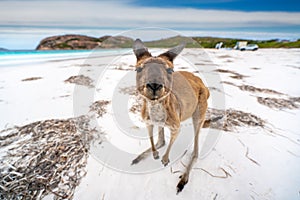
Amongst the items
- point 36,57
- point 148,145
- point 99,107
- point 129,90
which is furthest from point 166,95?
point 36,57

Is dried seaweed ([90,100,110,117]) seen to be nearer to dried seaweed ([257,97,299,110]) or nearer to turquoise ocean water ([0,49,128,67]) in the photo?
turquoise ocean water ([0,49,128,67])

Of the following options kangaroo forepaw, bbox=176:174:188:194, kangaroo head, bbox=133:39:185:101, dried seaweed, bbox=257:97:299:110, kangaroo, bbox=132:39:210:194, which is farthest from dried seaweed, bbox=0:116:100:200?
dried seaweed, bbox=257:97:299:110

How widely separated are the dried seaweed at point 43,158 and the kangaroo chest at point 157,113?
1.09 metres

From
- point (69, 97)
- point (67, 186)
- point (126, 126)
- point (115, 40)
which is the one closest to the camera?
point (67, 186)

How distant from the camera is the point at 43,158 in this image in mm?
2174

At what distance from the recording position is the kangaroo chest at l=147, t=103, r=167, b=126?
1815 mm

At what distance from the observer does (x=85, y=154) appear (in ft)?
7.52

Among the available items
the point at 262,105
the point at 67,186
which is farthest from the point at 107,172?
the point at 262,105

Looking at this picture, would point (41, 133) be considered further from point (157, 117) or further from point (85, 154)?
point (157, 117)

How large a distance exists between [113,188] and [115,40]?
2009 mm

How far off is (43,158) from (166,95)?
183 cm

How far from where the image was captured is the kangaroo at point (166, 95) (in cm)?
150

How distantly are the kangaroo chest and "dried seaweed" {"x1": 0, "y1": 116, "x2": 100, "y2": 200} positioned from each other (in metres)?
1.09

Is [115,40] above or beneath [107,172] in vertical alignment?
above
